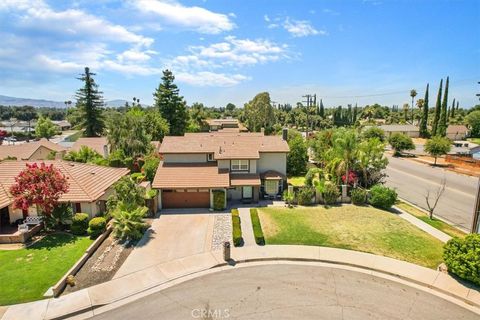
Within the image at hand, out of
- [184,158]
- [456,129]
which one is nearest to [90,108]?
[184,158]

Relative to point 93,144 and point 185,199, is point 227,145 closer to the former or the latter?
point 185,199

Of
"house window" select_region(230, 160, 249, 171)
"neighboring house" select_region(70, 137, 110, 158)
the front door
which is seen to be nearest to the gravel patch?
the front door

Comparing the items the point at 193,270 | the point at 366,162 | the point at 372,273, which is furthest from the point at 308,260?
the point at 366,162

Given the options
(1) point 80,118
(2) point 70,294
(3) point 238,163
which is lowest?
(2) point 70,294

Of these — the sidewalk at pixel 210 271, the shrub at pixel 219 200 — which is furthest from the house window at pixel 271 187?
the sidewalk at pixel 210 271

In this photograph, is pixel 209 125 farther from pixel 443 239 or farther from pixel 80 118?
pixel 443 239

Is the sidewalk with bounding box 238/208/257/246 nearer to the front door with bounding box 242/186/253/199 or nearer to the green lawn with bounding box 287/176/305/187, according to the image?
the front door with bounding box 242/186/253/199
